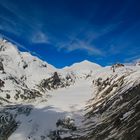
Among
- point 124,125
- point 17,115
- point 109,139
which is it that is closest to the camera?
point 109,139

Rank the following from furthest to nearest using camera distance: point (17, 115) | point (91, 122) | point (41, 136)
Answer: point (17, 115) < point (91, 122) < point (41, 136)

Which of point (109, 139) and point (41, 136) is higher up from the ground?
point (41, 136)

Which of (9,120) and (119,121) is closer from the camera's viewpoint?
(119,121)

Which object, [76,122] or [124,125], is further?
[76,122]

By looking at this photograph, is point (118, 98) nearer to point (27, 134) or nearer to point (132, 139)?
point (27, 134)

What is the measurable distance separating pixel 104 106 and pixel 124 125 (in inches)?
2069

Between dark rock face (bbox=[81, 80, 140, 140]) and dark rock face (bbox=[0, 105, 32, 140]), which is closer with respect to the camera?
dark rock face (bbox=[81, 80, 140, 140])

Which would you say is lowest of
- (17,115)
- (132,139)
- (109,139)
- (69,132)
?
(132,139)

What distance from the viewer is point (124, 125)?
9369cm

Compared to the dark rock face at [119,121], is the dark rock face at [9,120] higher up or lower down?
higher up

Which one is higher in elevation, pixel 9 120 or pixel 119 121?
pixel 9 120

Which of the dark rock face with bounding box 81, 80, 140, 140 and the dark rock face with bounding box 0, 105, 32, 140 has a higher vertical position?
the dark rock face with bounding box 0, 105, 32, 140

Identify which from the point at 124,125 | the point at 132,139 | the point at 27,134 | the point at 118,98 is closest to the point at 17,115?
the point at 27,134

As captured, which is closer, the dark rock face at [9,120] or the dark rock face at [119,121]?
the dark rock face at [119,121]
